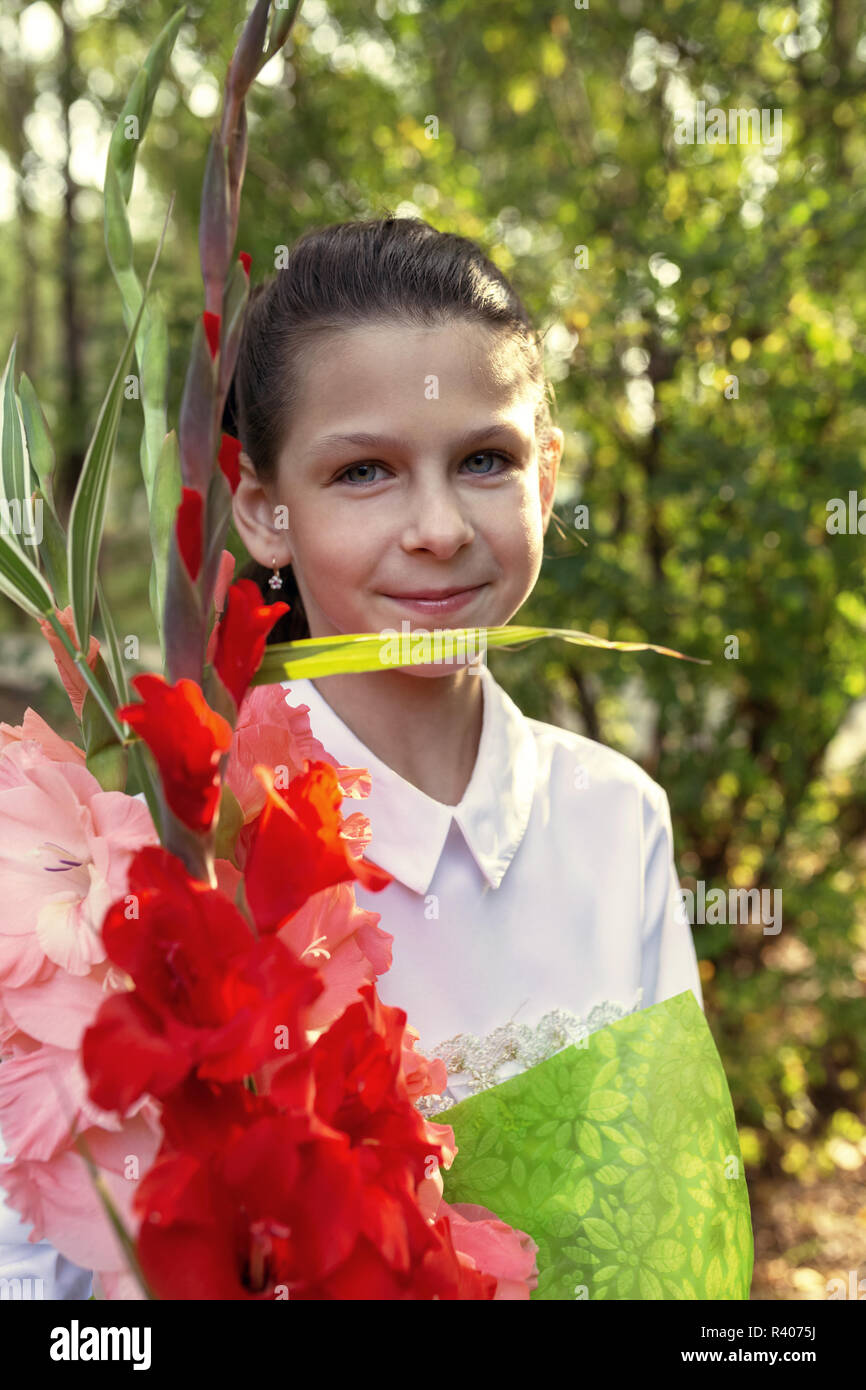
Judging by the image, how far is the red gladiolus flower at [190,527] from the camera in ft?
1.67

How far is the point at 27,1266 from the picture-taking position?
69 cm

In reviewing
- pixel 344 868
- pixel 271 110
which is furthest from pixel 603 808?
pixel 271 110

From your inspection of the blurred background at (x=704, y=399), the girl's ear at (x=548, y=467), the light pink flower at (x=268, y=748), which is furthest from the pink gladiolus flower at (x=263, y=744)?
the blurred background at (x=704, y=399)

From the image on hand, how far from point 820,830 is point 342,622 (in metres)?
2.23

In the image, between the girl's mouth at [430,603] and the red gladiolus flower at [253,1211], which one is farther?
the girl's mouth at [430,603]

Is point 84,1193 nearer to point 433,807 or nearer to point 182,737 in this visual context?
point 182,737

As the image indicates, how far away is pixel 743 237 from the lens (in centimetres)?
266

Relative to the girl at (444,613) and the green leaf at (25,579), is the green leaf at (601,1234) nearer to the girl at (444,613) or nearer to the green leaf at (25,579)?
the girl at (444,613)

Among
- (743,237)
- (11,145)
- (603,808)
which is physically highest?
(11,145)

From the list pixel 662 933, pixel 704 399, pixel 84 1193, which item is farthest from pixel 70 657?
pixel 704 399

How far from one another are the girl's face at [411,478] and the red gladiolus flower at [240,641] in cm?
48

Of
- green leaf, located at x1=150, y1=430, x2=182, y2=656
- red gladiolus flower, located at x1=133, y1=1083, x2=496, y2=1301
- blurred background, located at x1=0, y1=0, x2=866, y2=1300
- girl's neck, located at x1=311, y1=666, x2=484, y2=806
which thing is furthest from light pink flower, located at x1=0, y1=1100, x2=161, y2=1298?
blurred background, located at x1=0, y1=0, x2=866, y2=1300

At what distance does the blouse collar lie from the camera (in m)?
1.22
